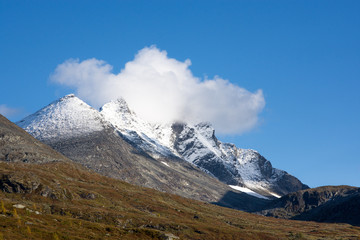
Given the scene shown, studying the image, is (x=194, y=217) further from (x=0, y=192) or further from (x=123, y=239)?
(x=123, y=239)

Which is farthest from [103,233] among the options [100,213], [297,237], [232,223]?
[232,223]

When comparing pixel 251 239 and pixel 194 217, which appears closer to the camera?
pixel 251 239

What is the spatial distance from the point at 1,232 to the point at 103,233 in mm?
21064

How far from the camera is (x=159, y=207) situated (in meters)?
173

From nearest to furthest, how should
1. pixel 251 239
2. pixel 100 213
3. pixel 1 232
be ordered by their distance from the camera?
pixel 1 232, pixel 100 213, pixel 251 239

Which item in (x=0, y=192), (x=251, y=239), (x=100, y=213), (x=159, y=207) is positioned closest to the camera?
(x=100, y=213)

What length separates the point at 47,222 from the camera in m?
76.1

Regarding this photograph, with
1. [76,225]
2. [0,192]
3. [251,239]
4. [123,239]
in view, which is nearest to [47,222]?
[76,225]

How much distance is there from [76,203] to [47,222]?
→ 201 ft

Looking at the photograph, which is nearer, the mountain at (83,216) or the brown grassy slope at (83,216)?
the brown grassy slope at (83,216)

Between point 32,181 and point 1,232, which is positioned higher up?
point 32,181

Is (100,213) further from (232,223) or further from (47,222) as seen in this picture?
(232,223)

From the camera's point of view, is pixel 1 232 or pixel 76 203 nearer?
pixel 1 232

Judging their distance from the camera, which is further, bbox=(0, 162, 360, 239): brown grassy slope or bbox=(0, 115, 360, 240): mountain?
bbox=(0, 115, 360, 240): mountain
